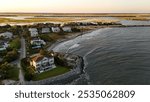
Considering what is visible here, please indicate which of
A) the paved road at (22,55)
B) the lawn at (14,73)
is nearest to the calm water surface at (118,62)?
the paved road at (22,55)

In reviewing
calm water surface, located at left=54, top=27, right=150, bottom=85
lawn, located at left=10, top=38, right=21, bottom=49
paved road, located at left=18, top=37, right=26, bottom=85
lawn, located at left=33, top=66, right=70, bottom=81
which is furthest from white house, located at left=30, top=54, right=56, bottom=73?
lawn, located at left=10, top=38, right=21, bottom=49

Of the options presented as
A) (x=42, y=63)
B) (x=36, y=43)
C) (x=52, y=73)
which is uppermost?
(x=36, y=43)

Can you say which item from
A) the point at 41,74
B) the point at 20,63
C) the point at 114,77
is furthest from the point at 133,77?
the point at 20,63

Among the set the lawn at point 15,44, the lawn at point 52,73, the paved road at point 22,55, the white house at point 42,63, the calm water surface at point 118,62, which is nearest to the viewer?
the paved road at point 22,55

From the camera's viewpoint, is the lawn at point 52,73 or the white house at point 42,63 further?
the white house at point 42,63

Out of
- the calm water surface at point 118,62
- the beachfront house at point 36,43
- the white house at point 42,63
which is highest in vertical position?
the beachfront house at point 36,43

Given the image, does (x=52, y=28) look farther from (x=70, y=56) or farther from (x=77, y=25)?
(x=70, y=56)

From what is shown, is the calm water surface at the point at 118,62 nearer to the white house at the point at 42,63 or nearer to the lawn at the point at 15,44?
A: the white house at the point at 42,63

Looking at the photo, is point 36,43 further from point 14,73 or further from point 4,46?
point 14,73

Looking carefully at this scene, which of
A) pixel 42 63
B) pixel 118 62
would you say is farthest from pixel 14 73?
pixel 118 62
